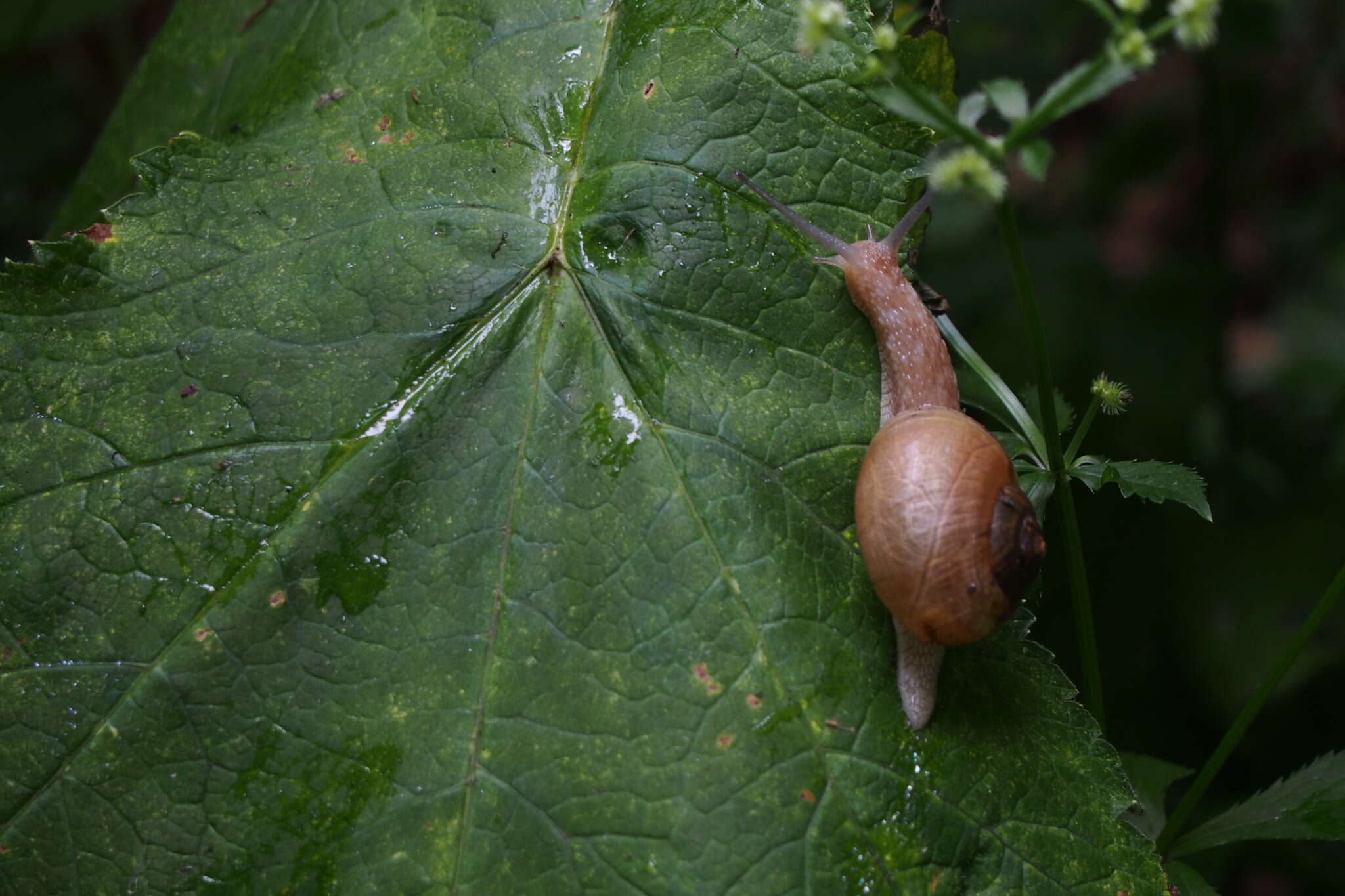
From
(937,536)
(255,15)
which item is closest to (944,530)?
(937,536)

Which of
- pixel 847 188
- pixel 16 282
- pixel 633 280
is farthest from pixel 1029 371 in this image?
pixel 16 282

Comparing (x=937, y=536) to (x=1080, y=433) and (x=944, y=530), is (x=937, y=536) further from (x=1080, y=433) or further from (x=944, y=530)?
(x=1080, y=433)

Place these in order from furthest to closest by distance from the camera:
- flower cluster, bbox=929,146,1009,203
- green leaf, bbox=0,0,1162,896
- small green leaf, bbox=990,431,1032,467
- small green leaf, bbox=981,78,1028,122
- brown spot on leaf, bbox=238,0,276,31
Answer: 1. brown spot on leaf, bbox=238,0,276,31
2. small green leaf, bbox=990,431,1032,467
3. green leaf, bbox=0,0,1162,896
4. small green leaf, bbox=981,78,1028,122
5. flower cluster, bbox=929,146,1009,203

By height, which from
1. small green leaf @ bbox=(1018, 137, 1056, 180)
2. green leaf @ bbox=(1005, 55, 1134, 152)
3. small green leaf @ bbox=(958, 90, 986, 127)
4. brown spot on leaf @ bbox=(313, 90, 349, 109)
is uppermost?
brown spot on leaf @ bbox=(313, 90, 349, 109)

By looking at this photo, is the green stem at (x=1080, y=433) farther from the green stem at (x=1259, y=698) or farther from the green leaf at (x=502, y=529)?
the green stem at (x=1259, y=698)

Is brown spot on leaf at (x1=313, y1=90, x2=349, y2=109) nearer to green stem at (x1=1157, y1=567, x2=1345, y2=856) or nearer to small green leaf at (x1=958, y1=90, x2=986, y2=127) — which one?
small green leaf at (x1=958, y1=90, x2=986, y2=127)

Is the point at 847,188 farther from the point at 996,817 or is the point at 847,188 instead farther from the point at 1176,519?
the point at 1176,519

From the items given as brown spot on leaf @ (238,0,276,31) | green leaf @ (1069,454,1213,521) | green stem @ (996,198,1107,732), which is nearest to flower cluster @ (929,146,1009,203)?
green stem @ (996,198,1107,732)

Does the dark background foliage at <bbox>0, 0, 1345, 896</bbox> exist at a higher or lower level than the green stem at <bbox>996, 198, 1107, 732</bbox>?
lower
